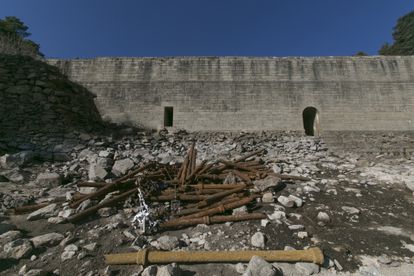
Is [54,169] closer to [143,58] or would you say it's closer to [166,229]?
[166,229]

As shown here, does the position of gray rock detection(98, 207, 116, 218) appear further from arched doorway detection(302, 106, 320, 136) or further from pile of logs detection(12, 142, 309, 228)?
arched doorway detection(302, 106, 320, 136)

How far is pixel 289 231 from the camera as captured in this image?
116 inches

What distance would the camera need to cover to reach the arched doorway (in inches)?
417

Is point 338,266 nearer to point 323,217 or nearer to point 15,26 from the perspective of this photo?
point 323,217

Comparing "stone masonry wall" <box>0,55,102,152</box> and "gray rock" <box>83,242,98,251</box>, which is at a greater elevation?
"stone masonry wall" <box>0,55,102,152</box>

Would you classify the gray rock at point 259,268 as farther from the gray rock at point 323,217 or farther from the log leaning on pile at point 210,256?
the gray rock at point 323,217

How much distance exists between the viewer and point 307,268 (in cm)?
229

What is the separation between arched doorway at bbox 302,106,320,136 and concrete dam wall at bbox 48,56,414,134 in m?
0.09

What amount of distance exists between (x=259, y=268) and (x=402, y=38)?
3323cm

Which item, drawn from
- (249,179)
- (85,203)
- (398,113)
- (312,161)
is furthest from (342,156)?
(85,203)

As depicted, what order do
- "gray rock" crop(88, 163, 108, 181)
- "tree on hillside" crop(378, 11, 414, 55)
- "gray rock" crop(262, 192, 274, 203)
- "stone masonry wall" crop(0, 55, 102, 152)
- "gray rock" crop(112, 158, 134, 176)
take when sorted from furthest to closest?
1. "tree on hillside" crop(378, 11, 414, 55)
2. "stone masonry wall" crop(0, 55, 102, 152)
3. "gray rock" crop(112, 158, 134, 176)
4. "gray rock" crop(88, 163, 108, 181)
5. "gray rock" crop(262, 192, 274, 203)

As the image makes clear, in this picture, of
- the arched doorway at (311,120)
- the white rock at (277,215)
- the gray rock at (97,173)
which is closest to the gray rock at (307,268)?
the white rock at (277,215)

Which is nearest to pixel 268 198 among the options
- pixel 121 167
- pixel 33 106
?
pixel 121 167

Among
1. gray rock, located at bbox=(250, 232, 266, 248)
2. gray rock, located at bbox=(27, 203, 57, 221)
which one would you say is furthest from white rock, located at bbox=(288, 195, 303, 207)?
gray rock, located at bbox=(27, 203, 57, 221)
